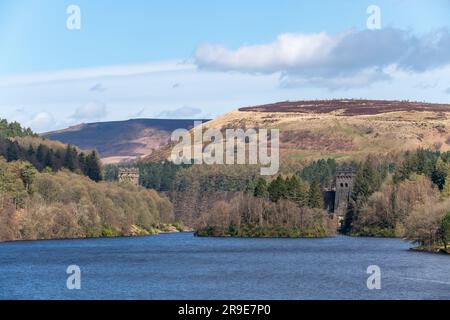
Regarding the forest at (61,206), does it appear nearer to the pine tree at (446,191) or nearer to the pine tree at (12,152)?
the pine tree at (12,152)

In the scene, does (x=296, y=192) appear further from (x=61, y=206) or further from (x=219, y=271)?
(x=219, y=271)

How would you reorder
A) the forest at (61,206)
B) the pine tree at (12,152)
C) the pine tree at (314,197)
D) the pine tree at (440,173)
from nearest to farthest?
the forest at (61,206)
the pine tree at (314,197)
the pine tree at (440,173)
the pine tree at (12,152)

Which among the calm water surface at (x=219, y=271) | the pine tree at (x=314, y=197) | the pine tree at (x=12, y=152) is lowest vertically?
the calm water surface at (x=219, y=271)

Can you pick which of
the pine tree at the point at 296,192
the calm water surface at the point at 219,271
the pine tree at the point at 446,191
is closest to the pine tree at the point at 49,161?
the pine tree at the point at 296,192

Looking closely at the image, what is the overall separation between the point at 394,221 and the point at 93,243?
166ft

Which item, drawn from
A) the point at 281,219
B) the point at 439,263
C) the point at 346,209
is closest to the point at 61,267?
the point at 439,263

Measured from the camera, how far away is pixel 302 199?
566ft

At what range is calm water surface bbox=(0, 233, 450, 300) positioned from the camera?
77062mm

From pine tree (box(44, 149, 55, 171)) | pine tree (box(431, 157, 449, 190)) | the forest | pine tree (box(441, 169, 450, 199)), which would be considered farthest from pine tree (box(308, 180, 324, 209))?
pine tree (box(44, 149, 55, 171))

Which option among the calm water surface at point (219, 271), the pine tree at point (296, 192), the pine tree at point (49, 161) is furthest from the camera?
the pine tree at point (49, 161)

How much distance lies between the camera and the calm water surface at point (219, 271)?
77062mm

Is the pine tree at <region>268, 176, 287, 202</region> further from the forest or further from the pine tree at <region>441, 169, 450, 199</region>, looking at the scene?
the pine tree at <region>441, 169, 450, 199</region>
